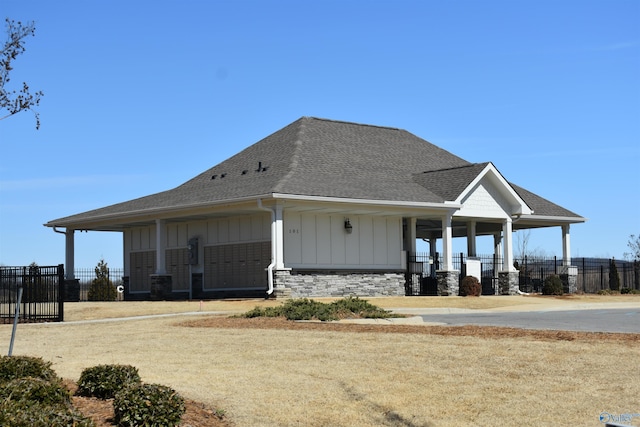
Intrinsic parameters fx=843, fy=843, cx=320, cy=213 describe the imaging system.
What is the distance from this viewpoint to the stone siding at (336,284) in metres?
30.5

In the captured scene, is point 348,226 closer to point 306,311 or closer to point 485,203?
point 485,203

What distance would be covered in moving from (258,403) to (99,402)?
73.2 inches

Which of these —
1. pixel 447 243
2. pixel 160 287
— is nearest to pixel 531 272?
pixel 447 243

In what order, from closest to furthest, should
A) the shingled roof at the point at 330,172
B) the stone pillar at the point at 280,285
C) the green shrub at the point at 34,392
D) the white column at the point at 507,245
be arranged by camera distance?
the green shrub at the point at 34,392 → the stone pillar at the point at 280,285 → the shingled roof at the point at 330,172 → the white column at the point at 507,245

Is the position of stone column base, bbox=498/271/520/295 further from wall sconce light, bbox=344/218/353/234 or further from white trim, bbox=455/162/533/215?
wall sconce light, bbox=344/218/353/234

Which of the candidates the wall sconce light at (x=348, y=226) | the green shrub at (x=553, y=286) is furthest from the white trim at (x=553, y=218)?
the wall sconce light at (x=348, y=226)

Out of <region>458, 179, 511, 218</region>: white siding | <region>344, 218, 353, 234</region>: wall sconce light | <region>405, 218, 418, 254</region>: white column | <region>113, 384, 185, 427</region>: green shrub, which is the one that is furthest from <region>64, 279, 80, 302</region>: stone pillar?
<region>113, 384, 185, 427</region>: green shrub

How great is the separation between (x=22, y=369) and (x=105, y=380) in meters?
1.07

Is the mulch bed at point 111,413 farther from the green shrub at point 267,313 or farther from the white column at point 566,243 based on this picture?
the white column at point 566,243

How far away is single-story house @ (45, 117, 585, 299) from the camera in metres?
31.5

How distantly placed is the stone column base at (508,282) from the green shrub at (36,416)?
101ft

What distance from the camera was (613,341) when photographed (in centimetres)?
1434

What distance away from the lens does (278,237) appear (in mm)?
30125

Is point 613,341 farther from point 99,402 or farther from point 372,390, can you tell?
point 99,402
